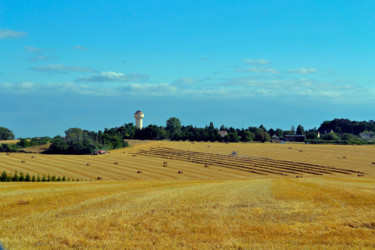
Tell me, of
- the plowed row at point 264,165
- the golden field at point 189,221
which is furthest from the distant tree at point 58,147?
the golden field at point 189,221

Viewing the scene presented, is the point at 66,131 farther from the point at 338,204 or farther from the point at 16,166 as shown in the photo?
the point at 338,204

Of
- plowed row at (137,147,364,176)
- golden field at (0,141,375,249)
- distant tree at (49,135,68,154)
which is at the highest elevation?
distant tree at (49,135,68,154)

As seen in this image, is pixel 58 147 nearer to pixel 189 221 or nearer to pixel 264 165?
pixel 264 165

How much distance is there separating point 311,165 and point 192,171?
28585 mm

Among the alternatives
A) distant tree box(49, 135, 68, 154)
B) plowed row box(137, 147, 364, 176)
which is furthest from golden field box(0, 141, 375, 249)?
distant tree box(49, 135, 68, 154)

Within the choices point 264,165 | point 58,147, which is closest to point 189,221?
point 264,165

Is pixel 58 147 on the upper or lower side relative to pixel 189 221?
upper

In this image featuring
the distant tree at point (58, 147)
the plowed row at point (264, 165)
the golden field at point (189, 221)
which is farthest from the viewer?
the distant tree at point (58, 147)

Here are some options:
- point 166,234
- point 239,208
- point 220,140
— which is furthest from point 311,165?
point 220,140

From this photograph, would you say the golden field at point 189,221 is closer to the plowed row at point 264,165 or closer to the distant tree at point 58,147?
the plowed row at point 264,165

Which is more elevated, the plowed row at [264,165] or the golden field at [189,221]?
the golden field at [189,221]

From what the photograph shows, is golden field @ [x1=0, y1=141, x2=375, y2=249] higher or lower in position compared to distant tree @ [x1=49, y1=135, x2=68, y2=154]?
lower

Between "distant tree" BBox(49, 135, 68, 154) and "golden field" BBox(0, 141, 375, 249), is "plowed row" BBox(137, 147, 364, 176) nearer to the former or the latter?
"distant tree" BBox(49, 135, 68, 154)

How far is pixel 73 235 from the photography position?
626 inches
